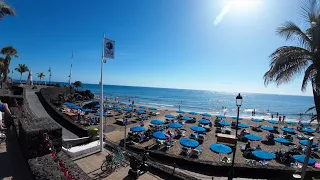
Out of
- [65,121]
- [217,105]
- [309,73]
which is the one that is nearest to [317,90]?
[309,73]

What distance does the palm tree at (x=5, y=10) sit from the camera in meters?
10.5

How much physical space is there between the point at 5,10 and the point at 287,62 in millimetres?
16468

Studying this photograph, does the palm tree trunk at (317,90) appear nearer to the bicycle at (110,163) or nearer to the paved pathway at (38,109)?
the bicycle at (110,163)

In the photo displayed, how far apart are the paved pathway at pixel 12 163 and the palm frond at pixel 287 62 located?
10.2 meters

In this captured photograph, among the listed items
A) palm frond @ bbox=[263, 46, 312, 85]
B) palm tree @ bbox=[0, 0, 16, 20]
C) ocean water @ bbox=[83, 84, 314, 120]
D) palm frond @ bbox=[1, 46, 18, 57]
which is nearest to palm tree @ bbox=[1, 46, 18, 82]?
palm frond @ bbox=[1, 46, 18, 57]

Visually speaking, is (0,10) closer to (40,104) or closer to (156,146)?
(40,104)

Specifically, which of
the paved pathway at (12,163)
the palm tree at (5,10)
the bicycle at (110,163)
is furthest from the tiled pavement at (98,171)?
the palm tree at (5,10)

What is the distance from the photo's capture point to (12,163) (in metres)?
6.74

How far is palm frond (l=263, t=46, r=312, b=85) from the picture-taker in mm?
5871

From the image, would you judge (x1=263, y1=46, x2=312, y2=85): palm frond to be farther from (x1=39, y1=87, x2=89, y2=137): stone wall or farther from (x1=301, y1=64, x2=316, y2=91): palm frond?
(x1=39, y1=87, x2=89, y2=137): stone wall

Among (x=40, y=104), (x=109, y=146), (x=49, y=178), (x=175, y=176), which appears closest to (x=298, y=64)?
(x=175, y=176)

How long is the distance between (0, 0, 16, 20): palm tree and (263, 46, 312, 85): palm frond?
51.8 ft

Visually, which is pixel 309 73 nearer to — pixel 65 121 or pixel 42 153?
pixel 42 153

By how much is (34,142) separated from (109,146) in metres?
5.56
